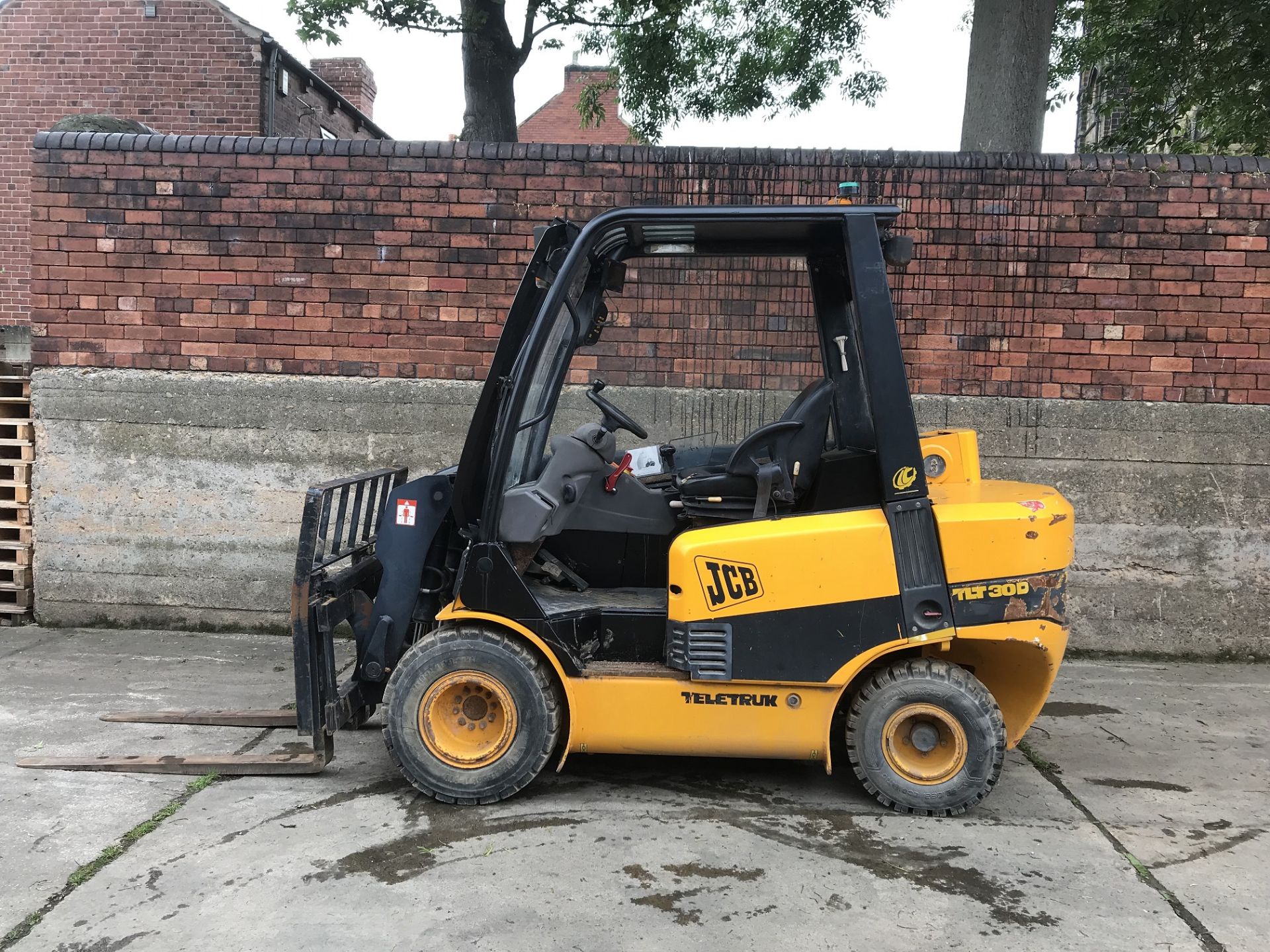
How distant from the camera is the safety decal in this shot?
3592mm

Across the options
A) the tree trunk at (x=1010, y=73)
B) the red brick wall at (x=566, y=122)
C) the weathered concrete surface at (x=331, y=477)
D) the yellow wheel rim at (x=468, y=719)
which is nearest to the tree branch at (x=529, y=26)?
the tree trunk at (x=1010, y=73)

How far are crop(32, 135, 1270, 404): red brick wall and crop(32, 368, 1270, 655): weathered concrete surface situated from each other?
7.2 inches

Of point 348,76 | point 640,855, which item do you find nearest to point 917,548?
point 640,855

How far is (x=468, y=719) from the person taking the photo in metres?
3.80

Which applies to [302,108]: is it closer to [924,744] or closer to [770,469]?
[770,469]

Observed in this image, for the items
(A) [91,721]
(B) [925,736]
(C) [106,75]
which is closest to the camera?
(B) [925,736]

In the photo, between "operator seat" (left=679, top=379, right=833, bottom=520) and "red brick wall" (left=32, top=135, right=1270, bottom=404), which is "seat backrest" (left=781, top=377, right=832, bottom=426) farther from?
"red brick wall" (left=32, top=135, right=1270, bottom=404)

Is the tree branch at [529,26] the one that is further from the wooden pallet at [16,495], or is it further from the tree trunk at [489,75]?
the wooden pallet at [16,495]

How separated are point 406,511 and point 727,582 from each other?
138 centimetres

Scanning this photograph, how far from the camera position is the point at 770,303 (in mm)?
4027

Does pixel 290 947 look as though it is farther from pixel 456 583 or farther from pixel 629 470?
pixel 629 470

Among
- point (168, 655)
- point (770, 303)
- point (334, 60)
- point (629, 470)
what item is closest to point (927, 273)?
point (770, 303)

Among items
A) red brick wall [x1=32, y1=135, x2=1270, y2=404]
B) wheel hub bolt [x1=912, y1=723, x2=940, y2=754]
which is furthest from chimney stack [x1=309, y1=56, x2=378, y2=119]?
wheel hub bolt [x1=912, y1=723, x2=940, y2=754]

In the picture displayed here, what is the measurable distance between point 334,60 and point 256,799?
59.9 ft
